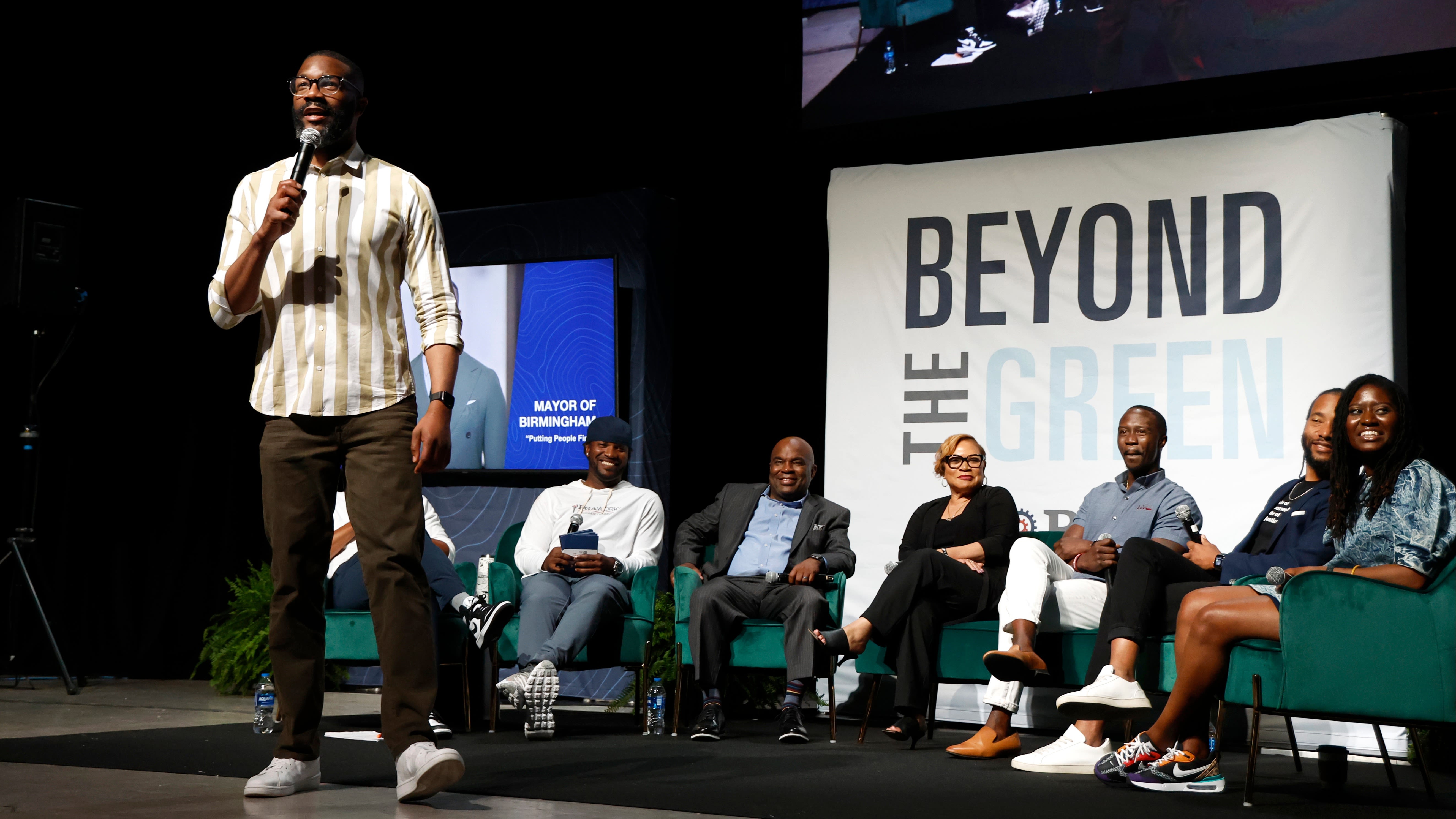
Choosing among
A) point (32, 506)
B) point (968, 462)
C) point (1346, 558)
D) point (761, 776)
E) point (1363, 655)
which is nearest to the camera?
point (1363, 655)

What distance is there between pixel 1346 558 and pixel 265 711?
10.1ft

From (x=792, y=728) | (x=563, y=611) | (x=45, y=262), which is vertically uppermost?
(x=45, y=262)

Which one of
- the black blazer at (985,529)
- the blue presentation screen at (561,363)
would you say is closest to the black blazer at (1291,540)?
the black blazer at (985,529)

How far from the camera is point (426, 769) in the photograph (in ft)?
8.09

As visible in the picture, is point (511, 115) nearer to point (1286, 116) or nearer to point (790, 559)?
point (790, 559)

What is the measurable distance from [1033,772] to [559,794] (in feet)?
4.56

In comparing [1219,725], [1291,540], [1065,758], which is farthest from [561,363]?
[1219,725]

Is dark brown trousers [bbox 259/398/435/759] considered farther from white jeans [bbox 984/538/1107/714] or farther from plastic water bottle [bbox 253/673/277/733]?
white jeans [bbox 984/538/1107/714]

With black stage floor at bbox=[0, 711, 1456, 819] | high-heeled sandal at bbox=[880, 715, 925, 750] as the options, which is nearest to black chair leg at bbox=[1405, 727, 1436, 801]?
black stage floor at bbox=[0, 711, 1456, 819]

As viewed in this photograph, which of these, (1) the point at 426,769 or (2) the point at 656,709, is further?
(2) the point at 656,709

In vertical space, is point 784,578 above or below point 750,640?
above

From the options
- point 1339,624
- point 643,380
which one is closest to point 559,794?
point 1339,624

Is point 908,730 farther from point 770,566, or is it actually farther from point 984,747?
point 770,566

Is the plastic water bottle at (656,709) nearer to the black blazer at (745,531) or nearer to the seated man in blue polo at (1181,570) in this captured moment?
the black blazer at (745,531)
